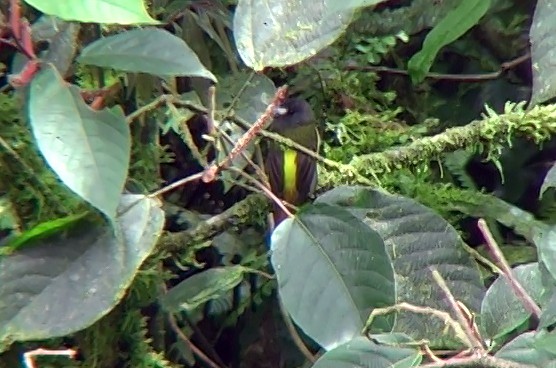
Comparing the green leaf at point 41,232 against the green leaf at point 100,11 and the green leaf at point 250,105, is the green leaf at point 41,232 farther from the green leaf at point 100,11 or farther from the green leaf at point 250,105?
the green leaf at point 250,105

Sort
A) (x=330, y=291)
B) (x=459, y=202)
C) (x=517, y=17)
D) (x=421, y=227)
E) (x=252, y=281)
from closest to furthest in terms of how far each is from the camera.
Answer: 1. (x=330, y=291)
2. (x=421, y=227)
3. (x=459, y=202)
4. (x=252, y=281)
5. (x=517, y=17)

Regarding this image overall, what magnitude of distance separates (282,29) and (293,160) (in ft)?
1.94

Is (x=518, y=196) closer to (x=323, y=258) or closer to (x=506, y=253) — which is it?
(x=506, y=253)

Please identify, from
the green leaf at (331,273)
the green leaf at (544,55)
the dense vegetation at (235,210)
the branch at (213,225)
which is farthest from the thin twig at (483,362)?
the branch at (213,225)

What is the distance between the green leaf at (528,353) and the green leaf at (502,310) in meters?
0.06

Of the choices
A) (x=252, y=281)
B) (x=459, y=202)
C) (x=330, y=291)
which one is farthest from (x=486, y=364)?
(x=252, y=281)

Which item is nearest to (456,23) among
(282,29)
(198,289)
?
(282,29)

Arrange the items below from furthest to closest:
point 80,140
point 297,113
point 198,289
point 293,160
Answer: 1. point 297,113
2. point 293,160
3. point 198,289
4. point 80,140

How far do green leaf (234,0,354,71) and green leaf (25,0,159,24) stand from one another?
11 cm

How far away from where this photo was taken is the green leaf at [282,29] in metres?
0.82

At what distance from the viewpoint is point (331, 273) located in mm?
925

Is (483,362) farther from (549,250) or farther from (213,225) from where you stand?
(213,225)

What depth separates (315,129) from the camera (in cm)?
159

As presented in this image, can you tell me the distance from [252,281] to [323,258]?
2.10 ft
